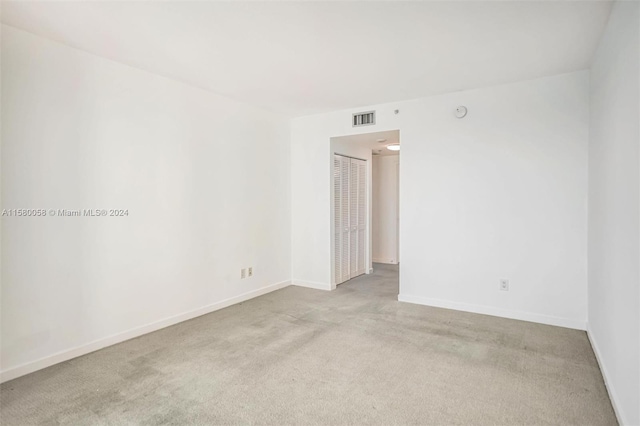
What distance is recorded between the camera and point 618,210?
7.00 feet

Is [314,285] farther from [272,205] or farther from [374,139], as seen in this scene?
[374,139]

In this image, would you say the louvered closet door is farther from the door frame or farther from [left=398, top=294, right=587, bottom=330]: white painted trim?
[left=398, top=294, right=587, bottom=330]: white painted trim

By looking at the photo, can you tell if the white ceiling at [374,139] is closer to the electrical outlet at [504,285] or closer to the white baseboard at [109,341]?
the electrical outlet at [504,285]

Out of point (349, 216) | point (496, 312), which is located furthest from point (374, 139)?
point (496, 312)

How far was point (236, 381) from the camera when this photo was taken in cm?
250

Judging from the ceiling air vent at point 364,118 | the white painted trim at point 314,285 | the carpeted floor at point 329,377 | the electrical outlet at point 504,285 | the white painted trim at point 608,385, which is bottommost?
the carpeted floor at point 329,377

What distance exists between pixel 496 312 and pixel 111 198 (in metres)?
4.08

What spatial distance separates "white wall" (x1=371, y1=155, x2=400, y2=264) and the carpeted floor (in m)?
3.57

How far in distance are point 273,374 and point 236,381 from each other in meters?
0.27

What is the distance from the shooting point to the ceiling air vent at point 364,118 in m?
4.64

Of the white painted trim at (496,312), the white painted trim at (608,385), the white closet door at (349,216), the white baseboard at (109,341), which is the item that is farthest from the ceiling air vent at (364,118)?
the white painted trim at (608,385)

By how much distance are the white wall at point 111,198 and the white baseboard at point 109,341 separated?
0.04 feet

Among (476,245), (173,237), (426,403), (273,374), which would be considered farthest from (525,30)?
(173,237)

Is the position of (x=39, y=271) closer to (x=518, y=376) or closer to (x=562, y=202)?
(x=518, y=376)
